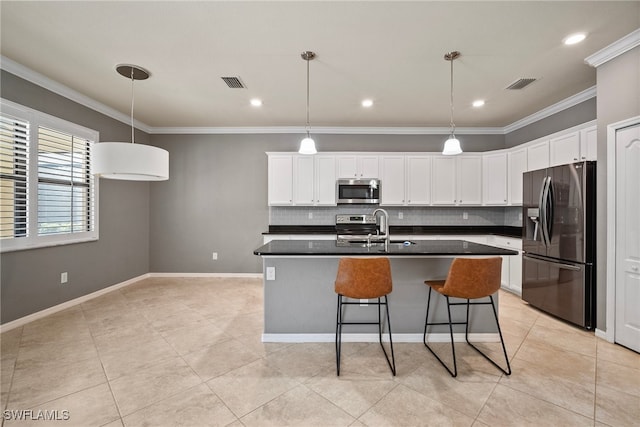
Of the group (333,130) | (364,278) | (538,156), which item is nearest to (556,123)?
(538,156)

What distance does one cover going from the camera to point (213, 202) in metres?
5.11

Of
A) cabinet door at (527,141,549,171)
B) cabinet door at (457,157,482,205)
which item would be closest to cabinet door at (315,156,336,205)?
cabinet door at (457,157,482,205)

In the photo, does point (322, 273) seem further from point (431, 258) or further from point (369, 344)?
point (431, 258)

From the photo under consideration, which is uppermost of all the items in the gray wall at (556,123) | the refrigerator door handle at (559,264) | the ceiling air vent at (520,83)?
the ceiling air vent at (520,83)

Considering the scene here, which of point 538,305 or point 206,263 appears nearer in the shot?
point 538,305

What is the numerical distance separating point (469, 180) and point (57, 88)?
20.0 feet

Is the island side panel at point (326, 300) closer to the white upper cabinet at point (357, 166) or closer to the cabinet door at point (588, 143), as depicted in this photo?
the cabinet door at point (588, 143)

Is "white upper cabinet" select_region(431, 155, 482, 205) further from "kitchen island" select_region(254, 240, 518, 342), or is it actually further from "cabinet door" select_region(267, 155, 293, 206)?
"cabinet door" select_region(267, 155, 293, 206)

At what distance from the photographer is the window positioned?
9.23 ft

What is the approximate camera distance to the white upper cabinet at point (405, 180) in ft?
15.7

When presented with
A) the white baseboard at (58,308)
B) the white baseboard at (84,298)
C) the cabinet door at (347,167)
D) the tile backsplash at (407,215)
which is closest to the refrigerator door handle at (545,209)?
the tile backsplash at (407,215)

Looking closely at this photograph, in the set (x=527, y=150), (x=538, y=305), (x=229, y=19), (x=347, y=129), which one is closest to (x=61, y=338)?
(x=229, y=19)

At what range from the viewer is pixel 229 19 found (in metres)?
2.19

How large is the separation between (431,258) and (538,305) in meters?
1.94
